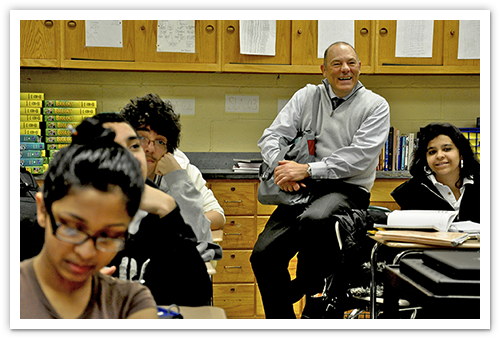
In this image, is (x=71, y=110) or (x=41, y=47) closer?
(x=71, y=110)

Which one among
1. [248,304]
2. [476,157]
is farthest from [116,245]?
[248,304]

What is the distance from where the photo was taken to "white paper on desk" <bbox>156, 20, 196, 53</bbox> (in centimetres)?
263

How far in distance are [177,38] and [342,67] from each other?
143 centimetres

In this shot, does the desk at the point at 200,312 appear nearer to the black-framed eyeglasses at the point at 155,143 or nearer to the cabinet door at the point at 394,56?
the black-framed eyeglasses at the point at 155,143

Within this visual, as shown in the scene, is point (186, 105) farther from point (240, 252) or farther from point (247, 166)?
point (240, 252)

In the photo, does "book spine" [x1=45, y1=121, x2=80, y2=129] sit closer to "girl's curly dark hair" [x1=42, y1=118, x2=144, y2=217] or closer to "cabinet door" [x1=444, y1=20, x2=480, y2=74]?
"girl's curly dark hair" [x1=42, y1=118, x2=144, y2=217]

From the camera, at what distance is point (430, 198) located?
1.69 meters

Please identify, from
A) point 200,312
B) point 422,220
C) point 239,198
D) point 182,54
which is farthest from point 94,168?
point 182,54

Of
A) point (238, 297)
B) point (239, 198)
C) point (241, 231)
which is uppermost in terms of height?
point (239, 198)

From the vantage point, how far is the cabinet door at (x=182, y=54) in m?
2.68

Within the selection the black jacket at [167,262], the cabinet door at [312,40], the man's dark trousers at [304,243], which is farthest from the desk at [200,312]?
the cabinet door at [312,40]

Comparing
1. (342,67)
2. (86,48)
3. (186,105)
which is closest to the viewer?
(342,67)

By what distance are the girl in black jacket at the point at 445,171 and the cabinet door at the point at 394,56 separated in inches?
53.2

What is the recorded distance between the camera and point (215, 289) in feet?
8.02
